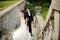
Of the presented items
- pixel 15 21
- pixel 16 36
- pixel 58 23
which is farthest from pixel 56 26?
pixel 15 21

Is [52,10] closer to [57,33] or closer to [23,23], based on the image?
[57,33]

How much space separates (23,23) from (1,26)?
7780 mm

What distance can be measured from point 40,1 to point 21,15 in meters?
10.1

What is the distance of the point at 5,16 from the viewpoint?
40.7 feet

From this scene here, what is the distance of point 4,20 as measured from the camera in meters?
11.9

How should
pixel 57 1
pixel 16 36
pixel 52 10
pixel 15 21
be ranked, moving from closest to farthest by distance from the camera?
pixel 57 1, pixel 52 10, pixel 16 36, pixel 15 21

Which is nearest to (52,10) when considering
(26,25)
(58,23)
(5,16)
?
(58,23)

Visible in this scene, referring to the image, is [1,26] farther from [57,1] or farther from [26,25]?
[57,1]

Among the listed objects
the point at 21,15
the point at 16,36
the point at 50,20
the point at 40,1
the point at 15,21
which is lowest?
the point at 15,21

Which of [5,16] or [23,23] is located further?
[5,16]

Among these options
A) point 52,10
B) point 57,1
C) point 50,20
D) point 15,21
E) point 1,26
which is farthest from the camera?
point 15,21

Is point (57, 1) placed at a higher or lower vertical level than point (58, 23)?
higher

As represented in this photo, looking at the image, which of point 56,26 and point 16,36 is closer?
point 56,26

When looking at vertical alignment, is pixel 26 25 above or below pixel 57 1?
below
